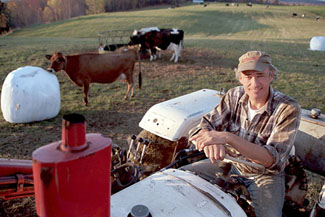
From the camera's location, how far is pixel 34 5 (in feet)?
238

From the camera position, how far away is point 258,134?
216 centimetres

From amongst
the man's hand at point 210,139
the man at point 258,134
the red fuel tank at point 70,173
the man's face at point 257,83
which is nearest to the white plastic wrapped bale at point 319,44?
the man at point 258,134

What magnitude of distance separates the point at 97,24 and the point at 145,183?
109 feet

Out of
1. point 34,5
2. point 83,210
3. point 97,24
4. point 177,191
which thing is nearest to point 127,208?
point 177,191

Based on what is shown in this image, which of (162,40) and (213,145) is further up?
(162,40)

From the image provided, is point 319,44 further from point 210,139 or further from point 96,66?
point 210,139

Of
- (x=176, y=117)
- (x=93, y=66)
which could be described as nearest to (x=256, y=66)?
(x=176, y=117)

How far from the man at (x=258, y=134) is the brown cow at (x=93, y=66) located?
4876mm

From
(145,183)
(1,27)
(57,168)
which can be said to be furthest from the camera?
(1,27)

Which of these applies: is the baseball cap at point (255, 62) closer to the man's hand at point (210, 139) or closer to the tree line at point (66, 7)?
the man's hand at point (210, 139)

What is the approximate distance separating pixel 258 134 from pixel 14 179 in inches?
68.7

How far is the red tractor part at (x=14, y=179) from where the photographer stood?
1.51 metres

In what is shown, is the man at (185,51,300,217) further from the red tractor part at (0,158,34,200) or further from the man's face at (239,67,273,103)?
the red tractor part at (0,158,34,200)

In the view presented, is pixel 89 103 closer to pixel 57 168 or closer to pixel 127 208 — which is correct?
pixel 127 208
